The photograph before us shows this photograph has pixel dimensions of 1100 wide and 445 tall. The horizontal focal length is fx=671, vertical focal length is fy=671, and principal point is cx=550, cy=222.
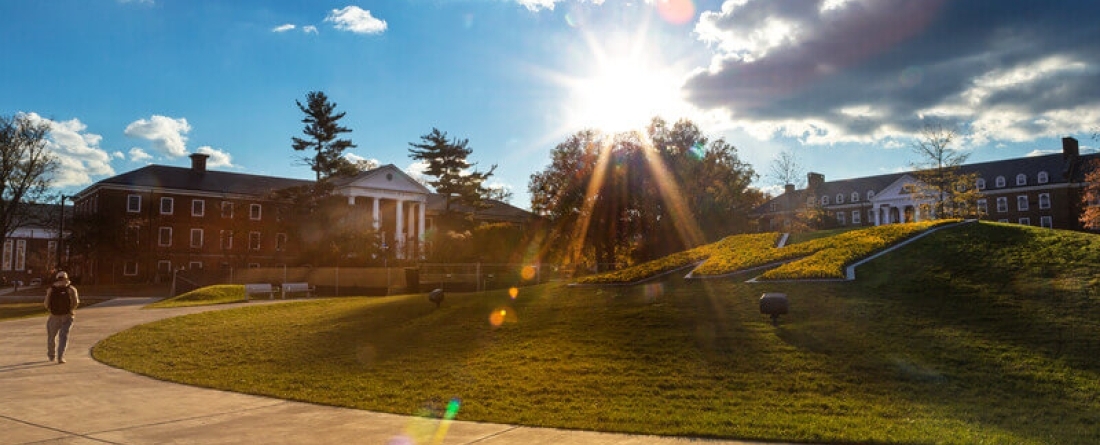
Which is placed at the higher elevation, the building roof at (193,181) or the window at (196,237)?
the building roof at (193,181)

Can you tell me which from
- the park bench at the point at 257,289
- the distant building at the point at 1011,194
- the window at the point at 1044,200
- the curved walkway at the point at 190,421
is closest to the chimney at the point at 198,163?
the park bench at the point at 257,289

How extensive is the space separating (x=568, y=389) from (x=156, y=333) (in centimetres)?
1453

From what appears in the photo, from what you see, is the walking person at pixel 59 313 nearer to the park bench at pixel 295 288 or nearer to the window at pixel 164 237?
A: the park bench at pixel 295 288

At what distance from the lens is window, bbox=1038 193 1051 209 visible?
2995 inches

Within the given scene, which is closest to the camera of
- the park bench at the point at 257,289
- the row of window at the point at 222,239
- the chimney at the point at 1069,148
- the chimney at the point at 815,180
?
the park bench at the point at 257,289

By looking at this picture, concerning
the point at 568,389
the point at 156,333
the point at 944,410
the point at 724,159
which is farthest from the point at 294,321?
the point at 724,159

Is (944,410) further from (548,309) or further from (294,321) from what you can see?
(294,321)

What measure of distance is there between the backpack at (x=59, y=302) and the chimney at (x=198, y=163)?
61026 mm

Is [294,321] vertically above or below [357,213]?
below

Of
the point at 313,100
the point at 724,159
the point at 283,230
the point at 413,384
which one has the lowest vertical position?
the point at 413,384

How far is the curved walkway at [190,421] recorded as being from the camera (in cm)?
736

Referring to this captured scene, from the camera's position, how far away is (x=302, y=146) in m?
66.2

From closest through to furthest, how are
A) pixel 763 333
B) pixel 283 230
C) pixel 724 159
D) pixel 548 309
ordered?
pixel 763 333 < pixel 548 309 < pixel 724 159 < pixel 283 230

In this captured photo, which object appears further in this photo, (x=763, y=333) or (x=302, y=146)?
(x=302, y=146)
